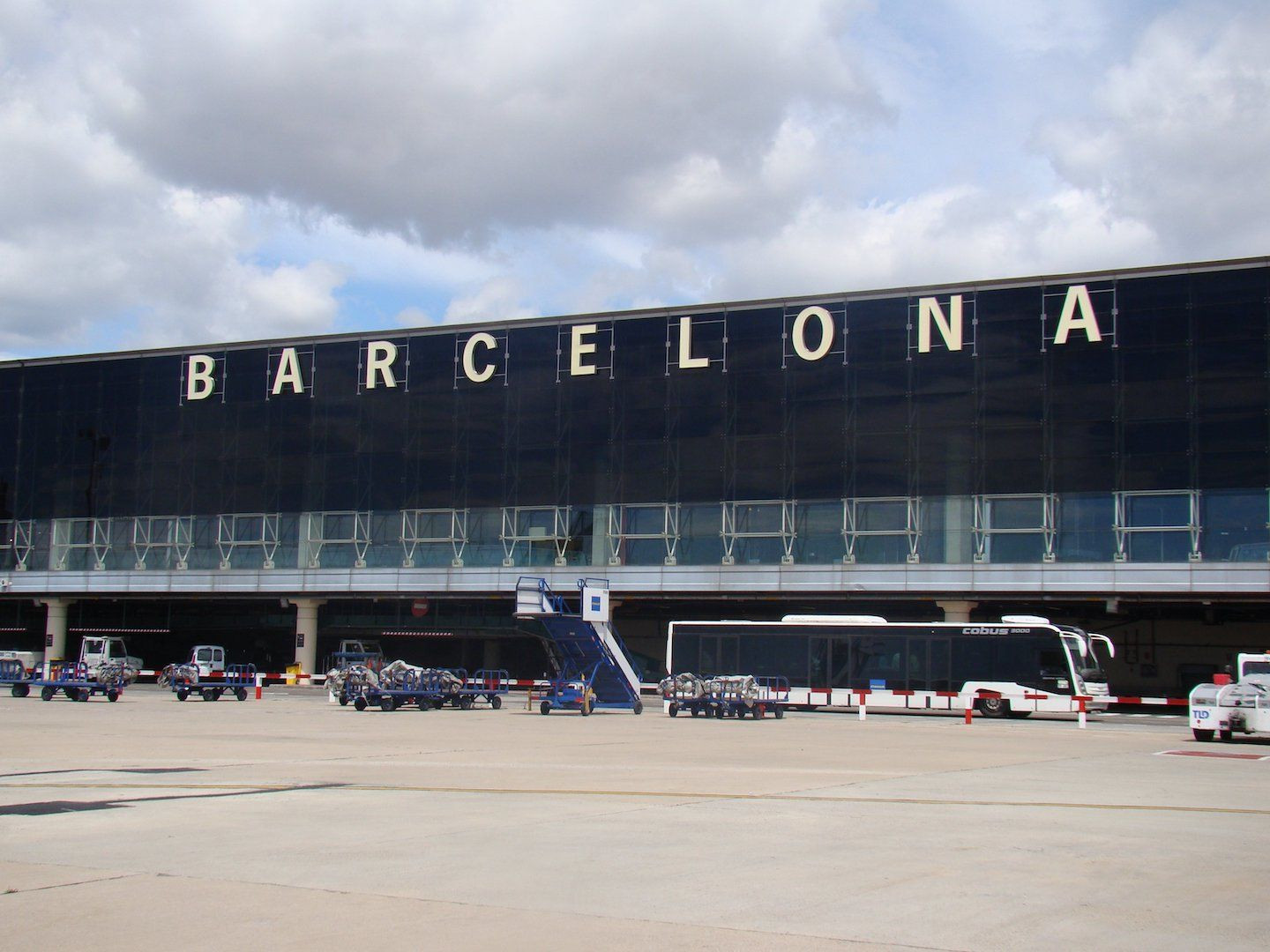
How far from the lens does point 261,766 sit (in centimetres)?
2161

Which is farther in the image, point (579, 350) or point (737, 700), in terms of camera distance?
point (579, 350)

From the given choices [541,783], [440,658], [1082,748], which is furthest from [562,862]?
[440,658]

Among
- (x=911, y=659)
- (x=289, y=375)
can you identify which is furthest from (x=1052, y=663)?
(x=289, y=375)

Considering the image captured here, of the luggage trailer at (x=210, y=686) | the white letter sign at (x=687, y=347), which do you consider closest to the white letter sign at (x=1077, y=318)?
the white letter sign at (x=687, y=347)

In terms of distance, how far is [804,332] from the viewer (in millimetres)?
60906

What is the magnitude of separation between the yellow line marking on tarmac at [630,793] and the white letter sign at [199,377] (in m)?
57.0

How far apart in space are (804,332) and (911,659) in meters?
17.8

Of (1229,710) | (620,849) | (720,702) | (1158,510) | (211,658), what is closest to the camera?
(620,849)

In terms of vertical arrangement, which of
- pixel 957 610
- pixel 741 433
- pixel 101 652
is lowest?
pixel 101 652

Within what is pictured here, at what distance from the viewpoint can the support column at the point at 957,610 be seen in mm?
56906

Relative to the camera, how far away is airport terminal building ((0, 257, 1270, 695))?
5462 centimetres

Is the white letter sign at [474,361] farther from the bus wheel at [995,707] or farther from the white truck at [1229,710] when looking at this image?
the white truck at [1229,710]

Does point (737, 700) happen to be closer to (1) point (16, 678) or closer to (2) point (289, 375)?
(1) point (16, 678)

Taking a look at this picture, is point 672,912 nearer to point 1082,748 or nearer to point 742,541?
point 1082,748
